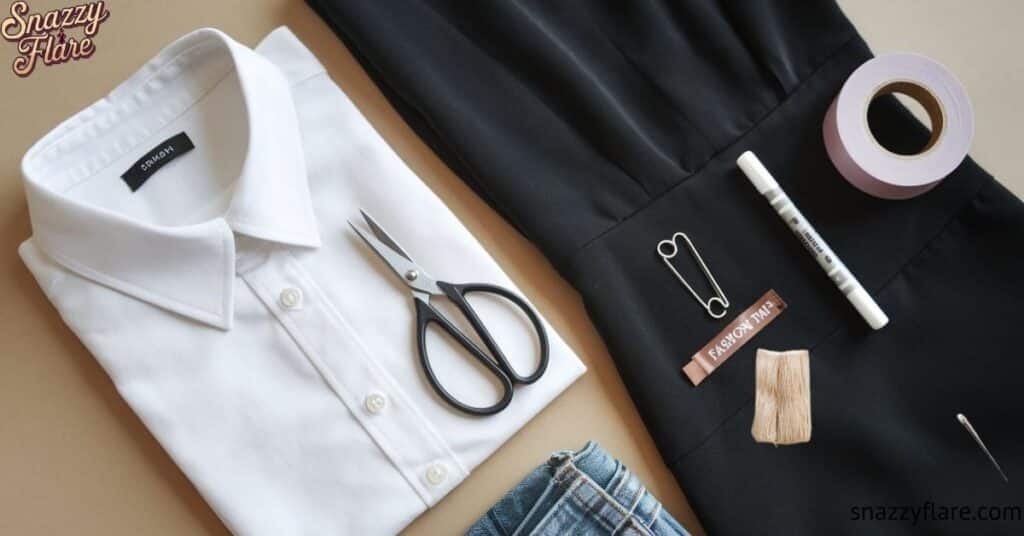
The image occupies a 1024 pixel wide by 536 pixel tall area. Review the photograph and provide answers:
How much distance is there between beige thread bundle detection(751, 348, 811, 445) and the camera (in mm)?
685

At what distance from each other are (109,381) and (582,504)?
1.53ft

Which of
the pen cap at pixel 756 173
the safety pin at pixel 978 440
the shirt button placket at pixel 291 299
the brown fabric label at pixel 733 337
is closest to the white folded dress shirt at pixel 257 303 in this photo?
the shirt button placket at pixel 291 299

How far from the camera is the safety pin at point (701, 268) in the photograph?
71 centimetres

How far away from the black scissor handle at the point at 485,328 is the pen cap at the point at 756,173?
25cm

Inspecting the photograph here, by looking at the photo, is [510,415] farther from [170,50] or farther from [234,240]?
[170,50]

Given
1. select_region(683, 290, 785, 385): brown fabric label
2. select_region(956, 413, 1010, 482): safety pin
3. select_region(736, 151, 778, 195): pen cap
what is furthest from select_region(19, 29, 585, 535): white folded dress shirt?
select_region(956, 413, 1010, 482): safety pin

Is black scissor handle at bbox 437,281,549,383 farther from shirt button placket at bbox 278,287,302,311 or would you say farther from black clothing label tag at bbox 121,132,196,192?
black clothing label tag at bbox 121,132,196,192

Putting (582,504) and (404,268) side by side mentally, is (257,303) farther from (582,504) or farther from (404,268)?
(582,504)

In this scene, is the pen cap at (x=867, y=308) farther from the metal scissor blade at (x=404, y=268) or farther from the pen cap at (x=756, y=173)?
the metal scissor blade at (x=404, y=268)

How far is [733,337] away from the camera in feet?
2.31

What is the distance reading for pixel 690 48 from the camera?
0.76m

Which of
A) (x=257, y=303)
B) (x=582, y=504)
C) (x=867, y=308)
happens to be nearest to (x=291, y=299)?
(x=257, y=303)

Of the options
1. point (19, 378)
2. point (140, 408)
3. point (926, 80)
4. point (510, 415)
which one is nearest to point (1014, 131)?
point (926, 80)

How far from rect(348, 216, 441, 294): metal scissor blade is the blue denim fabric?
0.19 metres
